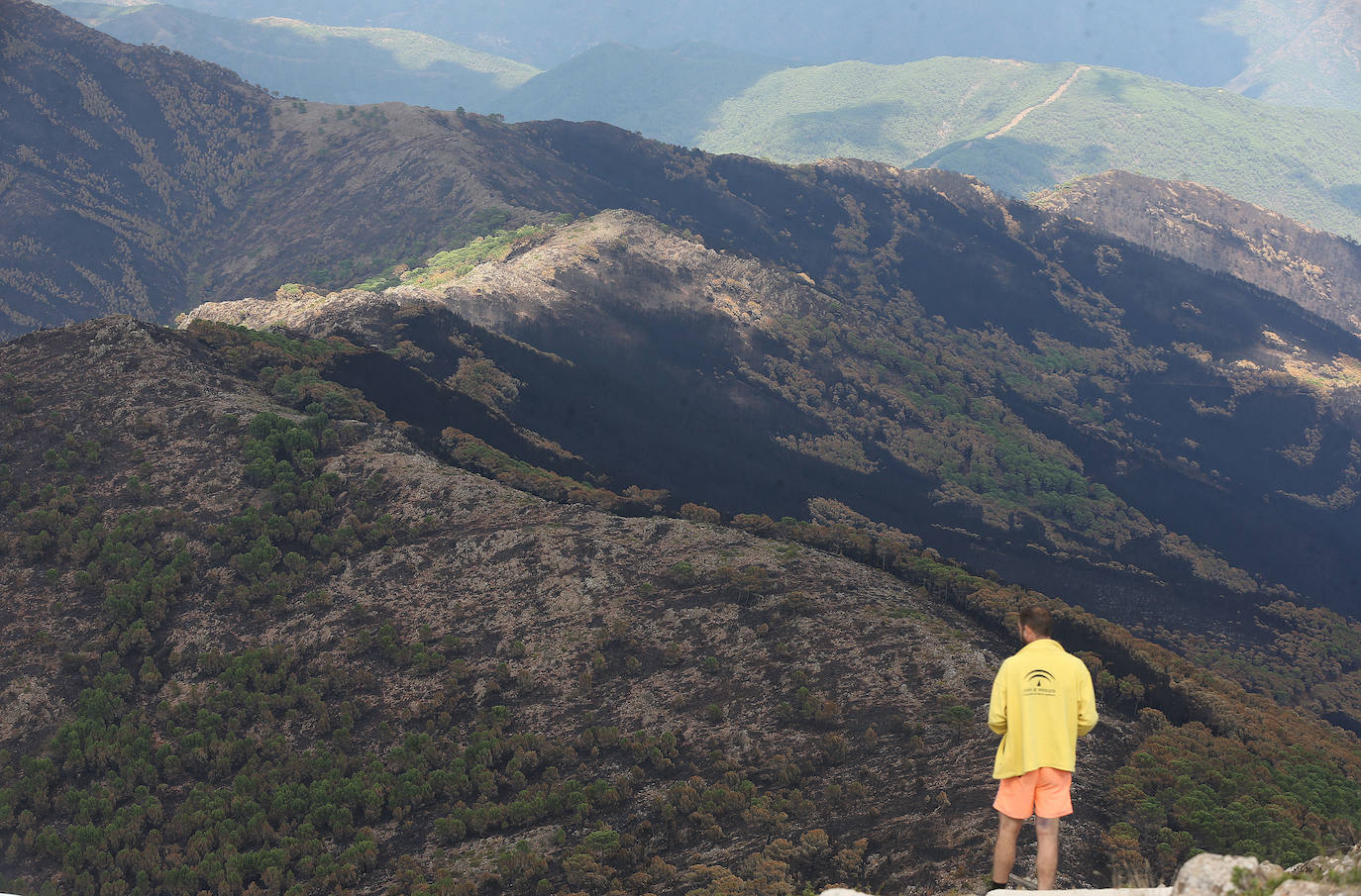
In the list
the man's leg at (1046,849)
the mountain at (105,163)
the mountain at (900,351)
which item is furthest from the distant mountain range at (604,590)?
the man's leg at (1046,849)

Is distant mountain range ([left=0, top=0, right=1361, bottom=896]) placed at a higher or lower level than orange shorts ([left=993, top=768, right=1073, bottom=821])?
lower

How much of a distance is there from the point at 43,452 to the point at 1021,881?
49.6 meters

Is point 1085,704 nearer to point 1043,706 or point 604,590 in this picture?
point 1043,706

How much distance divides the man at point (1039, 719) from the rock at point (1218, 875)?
5.41 feet

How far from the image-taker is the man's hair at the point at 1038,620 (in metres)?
13.9

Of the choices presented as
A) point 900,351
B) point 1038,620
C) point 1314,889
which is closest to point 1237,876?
point 1314,889

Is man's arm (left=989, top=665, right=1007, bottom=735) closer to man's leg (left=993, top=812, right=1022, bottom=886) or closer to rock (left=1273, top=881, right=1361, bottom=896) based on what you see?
man's leg (left=993, top=812, right=1022, bottom=886)

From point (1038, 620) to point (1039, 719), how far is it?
139cm

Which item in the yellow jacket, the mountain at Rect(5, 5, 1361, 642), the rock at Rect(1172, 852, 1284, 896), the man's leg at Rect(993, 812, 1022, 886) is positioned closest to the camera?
the rock at Rect(1172, 852, 1284, 896)

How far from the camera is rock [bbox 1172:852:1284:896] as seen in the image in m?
12.5

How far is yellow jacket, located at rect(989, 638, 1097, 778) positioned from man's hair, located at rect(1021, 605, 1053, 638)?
0.15m

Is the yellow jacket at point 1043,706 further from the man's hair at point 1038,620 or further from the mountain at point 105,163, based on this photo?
the mountain at point 105,163

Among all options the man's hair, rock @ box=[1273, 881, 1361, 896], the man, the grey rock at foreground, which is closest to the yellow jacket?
the man

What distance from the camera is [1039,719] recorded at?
1381cm
